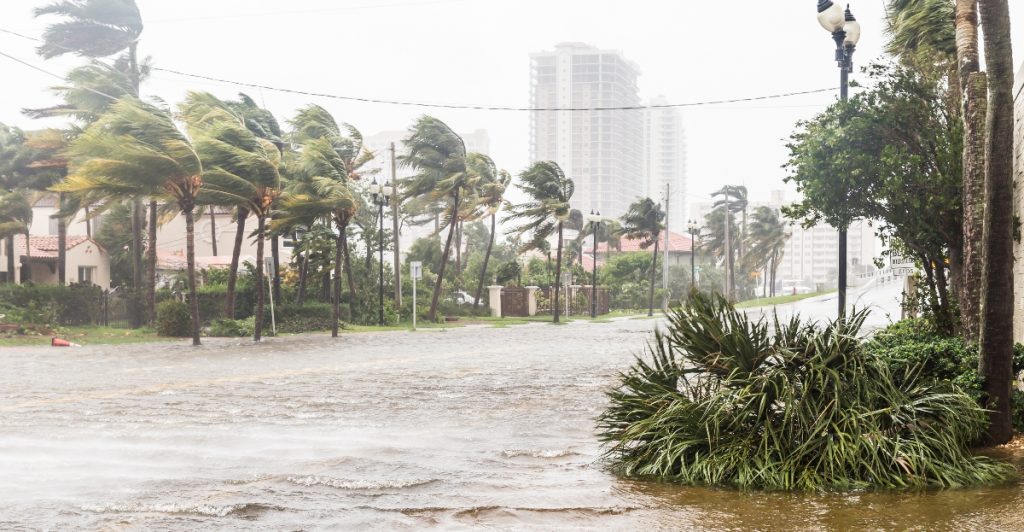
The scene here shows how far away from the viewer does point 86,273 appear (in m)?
45.1

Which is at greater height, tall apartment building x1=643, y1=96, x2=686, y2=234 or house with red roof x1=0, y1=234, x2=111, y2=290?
tall apartment building x1=643, y1=96, x2=686, y2=234

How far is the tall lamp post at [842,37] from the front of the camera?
1427 centimetres

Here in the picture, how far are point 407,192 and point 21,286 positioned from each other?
20186 mm

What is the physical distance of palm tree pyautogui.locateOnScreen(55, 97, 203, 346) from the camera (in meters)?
26.5

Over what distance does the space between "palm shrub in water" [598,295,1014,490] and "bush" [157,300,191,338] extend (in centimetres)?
2527

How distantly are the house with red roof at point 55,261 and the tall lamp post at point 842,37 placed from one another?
3692 cm

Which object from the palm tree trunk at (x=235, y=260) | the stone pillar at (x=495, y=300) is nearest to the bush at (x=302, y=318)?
the palm tree trunk at (x=235, y=260)

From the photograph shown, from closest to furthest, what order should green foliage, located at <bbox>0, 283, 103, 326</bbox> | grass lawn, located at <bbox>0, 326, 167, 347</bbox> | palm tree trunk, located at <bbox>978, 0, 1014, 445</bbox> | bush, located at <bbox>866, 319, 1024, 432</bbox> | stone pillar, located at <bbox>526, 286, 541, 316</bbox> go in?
palm tree trunk, located at <bbox>978, 0, 1014, 445</bbox>, bush, located at <bbox>866, 319, 1024, 432</bbox>, grass lawn, located at <bbox>0, 326, 167, 347</bbox>, green foliage, located at <bbox>0, 283, 103, 326</bbox>, stone pillar, located at <bbox>526, 286, 541, 316</bbox>

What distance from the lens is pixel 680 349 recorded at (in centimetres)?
857

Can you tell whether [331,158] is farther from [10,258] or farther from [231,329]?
[10,258]

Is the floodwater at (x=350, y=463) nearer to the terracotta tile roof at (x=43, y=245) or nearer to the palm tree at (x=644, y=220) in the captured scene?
the terracotta tile roof at (x=43, y=245)

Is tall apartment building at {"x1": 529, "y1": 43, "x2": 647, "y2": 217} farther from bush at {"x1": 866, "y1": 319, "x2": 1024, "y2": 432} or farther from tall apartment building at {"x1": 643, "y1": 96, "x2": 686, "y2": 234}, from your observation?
bush at {"x1": 866, "y1": 319, "x2": 1024, "y2": 432}

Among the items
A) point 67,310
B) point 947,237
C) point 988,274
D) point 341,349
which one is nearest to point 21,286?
point 67,310

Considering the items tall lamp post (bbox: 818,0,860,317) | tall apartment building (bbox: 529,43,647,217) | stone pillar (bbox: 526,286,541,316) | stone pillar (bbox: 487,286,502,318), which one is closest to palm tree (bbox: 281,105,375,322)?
stone pillar (bbox: 487,286,502,318)
